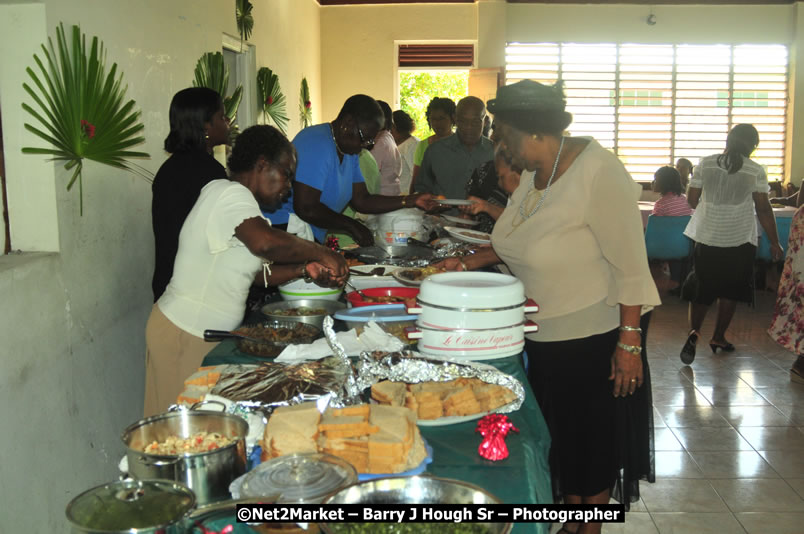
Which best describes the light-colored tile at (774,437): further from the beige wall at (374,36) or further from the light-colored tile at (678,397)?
the beige wall at (374,36)

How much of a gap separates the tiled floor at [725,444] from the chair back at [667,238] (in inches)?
50.3

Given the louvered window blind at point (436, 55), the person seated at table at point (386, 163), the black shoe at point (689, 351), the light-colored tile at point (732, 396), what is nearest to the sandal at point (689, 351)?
the black shoe at point (689, 351)

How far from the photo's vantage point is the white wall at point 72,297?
92.0 inches

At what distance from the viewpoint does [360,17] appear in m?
9.85

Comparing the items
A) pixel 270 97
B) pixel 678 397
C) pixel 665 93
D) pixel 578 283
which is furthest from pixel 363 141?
pixel 665 93

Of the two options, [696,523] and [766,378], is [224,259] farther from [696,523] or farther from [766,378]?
[766,378]

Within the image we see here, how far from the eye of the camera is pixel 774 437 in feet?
12.4

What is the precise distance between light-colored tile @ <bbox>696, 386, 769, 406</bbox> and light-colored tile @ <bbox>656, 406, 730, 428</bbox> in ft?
0.51

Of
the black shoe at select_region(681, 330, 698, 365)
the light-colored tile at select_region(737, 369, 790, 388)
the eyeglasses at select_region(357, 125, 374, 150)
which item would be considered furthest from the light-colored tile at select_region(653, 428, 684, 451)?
the eyeglasses at select_region(357, 125, 374, 150)

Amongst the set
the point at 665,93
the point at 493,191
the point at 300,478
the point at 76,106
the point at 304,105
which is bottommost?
the point at 300,478

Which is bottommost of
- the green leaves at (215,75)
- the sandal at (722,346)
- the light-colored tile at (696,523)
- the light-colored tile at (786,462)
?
the light-colored tile at (696,523)

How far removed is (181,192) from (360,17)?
25.4 ft

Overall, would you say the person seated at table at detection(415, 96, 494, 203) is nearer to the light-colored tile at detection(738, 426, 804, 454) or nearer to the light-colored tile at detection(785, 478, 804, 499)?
the light-colored tile at detection(738, 426, 804, 454)

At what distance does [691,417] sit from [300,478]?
3.54 meters
